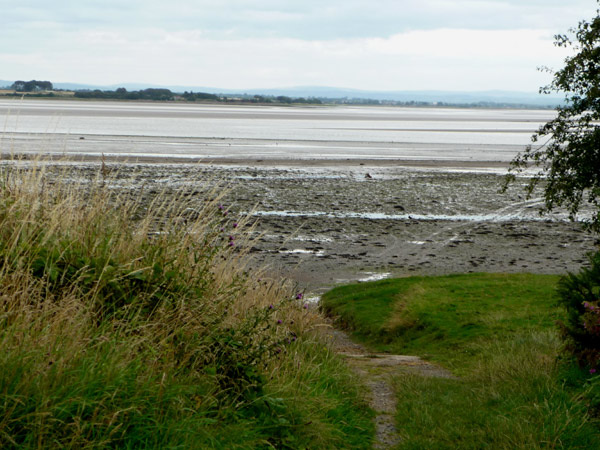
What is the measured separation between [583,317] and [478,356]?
107 inches

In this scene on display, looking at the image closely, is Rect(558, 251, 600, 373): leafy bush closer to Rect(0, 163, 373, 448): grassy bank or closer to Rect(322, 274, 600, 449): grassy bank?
Rect(322, 274, 600, 449): grassy bank

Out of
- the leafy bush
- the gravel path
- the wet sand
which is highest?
the leafy bush

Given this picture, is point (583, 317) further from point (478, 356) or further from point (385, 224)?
point (385, 224)

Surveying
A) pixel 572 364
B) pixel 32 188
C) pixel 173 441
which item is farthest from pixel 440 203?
pixel 173 441

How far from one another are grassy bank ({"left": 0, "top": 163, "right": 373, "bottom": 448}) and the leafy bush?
2.36 metres

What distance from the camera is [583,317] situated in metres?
7.61

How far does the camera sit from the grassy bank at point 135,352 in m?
4.76

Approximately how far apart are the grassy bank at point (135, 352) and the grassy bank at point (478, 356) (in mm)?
943

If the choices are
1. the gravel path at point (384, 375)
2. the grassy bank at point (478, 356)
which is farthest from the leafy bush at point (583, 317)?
the gravel path at point (384, 375)

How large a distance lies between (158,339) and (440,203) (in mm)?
26203

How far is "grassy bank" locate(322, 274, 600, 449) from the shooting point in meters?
6.87

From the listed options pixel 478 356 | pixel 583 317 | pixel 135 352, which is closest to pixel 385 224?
pixel 478 356

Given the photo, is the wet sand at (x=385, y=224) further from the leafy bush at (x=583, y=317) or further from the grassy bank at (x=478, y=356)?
the leafy bush at (x=583, y=317)

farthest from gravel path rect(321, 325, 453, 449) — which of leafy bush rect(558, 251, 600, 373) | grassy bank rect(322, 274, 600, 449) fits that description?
leafy bush rect(558, 251, 600, 373)
